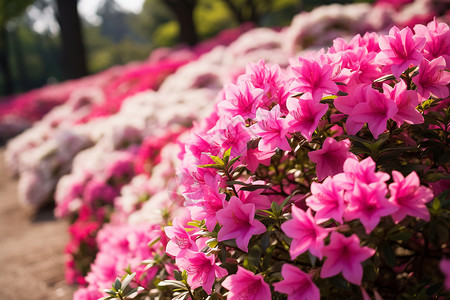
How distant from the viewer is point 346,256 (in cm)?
104

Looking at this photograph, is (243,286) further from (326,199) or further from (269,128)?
(269,128)

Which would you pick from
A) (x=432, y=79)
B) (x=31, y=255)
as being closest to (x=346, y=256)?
(x=432, y=79)

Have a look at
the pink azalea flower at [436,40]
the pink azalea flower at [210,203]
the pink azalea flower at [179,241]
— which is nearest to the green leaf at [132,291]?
the pink azalea flower at [179,241]

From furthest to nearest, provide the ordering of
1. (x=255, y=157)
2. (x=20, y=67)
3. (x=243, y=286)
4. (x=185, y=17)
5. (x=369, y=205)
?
(x=20, y=67) < (x=185, y=17) < (x=255, y=157) < (x=243, y=286) < (x=369, y=205)

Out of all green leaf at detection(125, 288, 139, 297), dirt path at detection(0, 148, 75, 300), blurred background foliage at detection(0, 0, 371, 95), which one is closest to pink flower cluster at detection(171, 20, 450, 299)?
green leaf at detection(125, 288, 139, 297)

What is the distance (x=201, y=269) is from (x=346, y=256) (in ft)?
1.46

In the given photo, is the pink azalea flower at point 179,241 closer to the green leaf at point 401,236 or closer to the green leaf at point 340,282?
the green leaf at point 340,282

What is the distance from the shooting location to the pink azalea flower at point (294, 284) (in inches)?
41.0

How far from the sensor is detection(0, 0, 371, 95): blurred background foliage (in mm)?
19500

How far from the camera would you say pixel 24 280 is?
12.7 feet

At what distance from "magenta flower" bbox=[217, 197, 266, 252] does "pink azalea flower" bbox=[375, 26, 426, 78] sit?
0.62 metres

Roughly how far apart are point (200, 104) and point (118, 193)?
1.40 metres

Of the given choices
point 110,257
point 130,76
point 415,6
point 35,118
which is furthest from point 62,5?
point 110,257

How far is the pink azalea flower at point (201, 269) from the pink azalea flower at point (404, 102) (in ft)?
2.29
